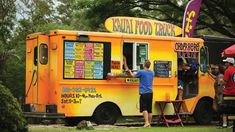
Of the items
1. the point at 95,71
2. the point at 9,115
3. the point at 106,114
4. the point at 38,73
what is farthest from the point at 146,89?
the point at 9,115

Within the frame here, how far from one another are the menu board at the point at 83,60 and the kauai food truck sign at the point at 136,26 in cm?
116

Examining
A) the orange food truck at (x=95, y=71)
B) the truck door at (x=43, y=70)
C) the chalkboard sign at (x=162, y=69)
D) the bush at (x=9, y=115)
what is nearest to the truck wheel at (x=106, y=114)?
the orange food truck at (x=95, y=71)

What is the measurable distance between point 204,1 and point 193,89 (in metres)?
8.82

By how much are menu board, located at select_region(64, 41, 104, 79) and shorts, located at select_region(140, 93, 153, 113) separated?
1.28 m

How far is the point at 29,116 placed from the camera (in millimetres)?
14977

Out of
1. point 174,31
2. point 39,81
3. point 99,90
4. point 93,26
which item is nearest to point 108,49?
point 99,90

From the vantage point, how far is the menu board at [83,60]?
14.5 metres

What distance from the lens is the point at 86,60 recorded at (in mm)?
14789

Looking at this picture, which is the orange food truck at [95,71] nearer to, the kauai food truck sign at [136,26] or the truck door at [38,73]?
the truck door at [38,73]

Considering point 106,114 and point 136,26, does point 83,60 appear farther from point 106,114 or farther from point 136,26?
point 136,26

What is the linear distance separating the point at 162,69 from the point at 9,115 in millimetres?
7510

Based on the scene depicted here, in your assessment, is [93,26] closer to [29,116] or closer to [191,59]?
[191,59]

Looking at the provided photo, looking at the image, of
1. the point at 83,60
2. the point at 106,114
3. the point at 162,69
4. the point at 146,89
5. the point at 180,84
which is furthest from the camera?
the point at 180,84

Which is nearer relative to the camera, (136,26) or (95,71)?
(95,71)
